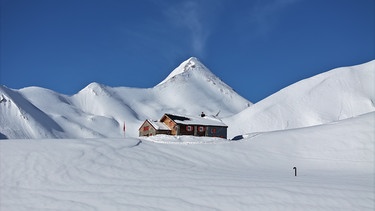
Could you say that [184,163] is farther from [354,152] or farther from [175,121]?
[175,121]

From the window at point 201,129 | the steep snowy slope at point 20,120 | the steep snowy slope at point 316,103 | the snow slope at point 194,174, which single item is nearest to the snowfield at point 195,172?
the snow slope at point 194,174

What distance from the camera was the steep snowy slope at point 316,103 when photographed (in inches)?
3561

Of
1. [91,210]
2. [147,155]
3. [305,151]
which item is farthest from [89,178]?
[305,151]

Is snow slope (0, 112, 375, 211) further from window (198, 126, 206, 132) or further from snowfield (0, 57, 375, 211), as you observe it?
window (198, 126, 206, 132)

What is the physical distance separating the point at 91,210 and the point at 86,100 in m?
175

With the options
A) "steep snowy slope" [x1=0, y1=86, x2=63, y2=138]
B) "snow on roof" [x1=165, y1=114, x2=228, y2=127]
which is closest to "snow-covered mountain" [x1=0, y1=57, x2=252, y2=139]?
"steep snowy slope" [x1=0, y1=86, x2=63, y2=138]

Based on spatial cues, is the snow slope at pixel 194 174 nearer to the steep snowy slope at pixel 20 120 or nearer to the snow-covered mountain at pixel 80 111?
the snow-covered mountain at pixel 80 111

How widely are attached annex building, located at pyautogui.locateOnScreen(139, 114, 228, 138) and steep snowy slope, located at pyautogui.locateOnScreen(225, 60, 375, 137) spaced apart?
4726cm

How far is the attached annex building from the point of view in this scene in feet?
139

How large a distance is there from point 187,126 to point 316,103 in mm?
69801

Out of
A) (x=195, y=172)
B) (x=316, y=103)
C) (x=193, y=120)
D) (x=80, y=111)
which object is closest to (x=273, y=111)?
(x=316, y=103)

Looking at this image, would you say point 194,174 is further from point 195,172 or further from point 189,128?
point 189,128

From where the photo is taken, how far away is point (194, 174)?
15.2 meters

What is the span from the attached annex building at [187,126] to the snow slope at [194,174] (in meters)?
14.5
